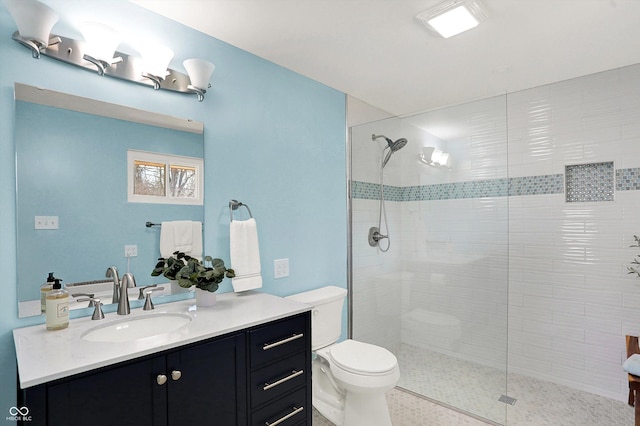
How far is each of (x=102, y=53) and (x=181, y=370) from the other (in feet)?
4.40

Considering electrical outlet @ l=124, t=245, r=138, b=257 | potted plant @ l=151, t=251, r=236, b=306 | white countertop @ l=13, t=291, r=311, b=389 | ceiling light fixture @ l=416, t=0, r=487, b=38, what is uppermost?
ceiling light fixture @ l=416, t=0, r=487, b=38

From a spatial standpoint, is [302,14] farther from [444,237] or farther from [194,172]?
[444,237]

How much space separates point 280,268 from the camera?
2264 mm

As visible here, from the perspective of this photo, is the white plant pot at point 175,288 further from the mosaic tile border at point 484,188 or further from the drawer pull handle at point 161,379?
the mosaic tile border at point 484,188

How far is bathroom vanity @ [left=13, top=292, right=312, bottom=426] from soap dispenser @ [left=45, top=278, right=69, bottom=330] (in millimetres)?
34

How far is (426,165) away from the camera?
8.63 feet

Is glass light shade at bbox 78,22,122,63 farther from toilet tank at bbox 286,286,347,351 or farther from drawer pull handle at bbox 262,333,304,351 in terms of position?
toilet tank at bbox 286,286,347,351

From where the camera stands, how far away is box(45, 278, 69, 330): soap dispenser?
1.30m

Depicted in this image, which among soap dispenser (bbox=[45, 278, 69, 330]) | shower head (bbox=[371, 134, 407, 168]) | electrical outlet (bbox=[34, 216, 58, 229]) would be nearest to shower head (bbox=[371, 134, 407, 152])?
shower head (bbox=[371, 134, 407, 168])

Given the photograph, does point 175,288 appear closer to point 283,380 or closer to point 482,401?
point 283,380

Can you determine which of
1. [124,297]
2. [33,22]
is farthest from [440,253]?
[33,22]

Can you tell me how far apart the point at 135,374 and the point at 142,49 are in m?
1.42

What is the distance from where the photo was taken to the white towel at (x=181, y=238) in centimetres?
173

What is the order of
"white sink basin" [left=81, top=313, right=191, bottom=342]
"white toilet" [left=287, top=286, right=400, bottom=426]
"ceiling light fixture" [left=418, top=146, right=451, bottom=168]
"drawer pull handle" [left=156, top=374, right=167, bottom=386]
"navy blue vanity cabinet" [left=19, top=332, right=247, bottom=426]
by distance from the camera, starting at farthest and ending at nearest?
"ceiling light fixture" [left=418, top=146, right=451, bottom=168] → "white toilet" [left=287, top=286, right=400, bottom=426] → "white sink basin" [left=81, top=313, right=191, bottom=342] → "drawer pull handle" [left=156, top=374, right=167, bottom=386] → "navy blue vanity cabinet" [left=19, top=332, right=247, bottom=426]
